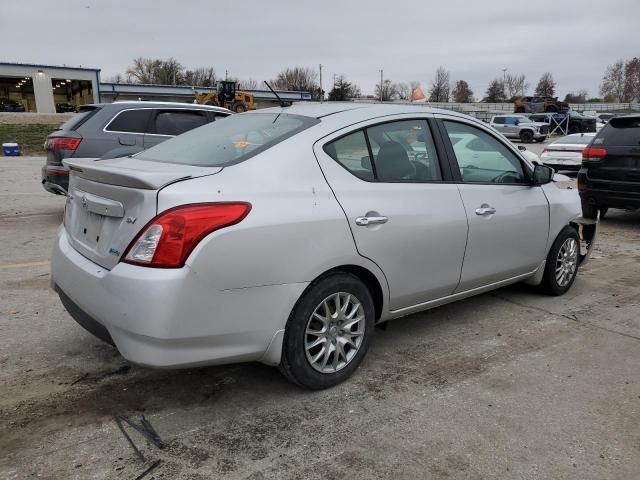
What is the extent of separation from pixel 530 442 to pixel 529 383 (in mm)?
660

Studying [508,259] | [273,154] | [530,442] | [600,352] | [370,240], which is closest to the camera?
[530,442]

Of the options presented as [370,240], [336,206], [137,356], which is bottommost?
[137,356]

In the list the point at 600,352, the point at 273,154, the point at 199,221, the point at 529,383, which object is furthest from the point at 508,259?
the point at 199,221

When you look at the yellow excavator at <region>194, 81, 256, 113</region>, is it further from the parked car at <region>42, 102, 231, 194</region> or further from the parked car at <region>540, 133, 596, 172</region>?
the parked car at <region>42, 102, 231, 194</region>

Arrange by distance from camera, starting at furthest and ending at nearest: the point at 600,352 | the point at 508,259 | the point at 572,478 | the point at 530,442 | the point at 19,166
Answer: the point at 19,166
the point at 508,259
the point at 600,352
the point at 530,442
the point at 572,478

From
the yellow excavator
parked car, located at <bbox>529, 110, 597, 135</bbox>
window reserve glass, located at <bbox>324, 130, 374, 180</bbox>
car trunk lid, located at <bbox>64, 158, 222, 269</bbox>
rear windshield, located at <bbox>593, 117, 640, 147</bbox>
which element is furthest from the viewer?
the yellow excavator

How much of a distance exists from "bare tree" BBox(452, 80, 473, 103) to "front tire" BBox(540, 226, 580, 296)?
99962 mm

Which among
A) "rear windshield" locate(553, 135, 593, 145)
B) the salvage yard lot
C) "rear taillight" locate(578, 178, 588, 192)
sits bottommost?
the salvage yard lot

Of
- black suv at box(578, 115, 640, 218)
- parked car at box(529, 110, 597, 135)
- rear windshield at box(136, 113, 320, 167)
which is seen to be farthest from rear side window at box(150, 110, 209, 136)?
parked car at box(529, 110, 597, 135)

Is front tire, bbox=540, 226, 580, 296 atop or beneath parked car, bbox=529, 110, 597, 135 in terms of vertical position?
beneath

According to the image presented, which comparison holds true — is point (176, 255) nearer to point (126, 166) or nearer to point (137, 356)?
point (137, 356)

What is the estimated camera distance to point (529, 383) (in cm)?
326

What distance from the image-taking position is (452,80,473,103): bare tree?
100438mm

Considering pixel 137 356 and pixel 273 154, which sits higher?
pixel 273 154
